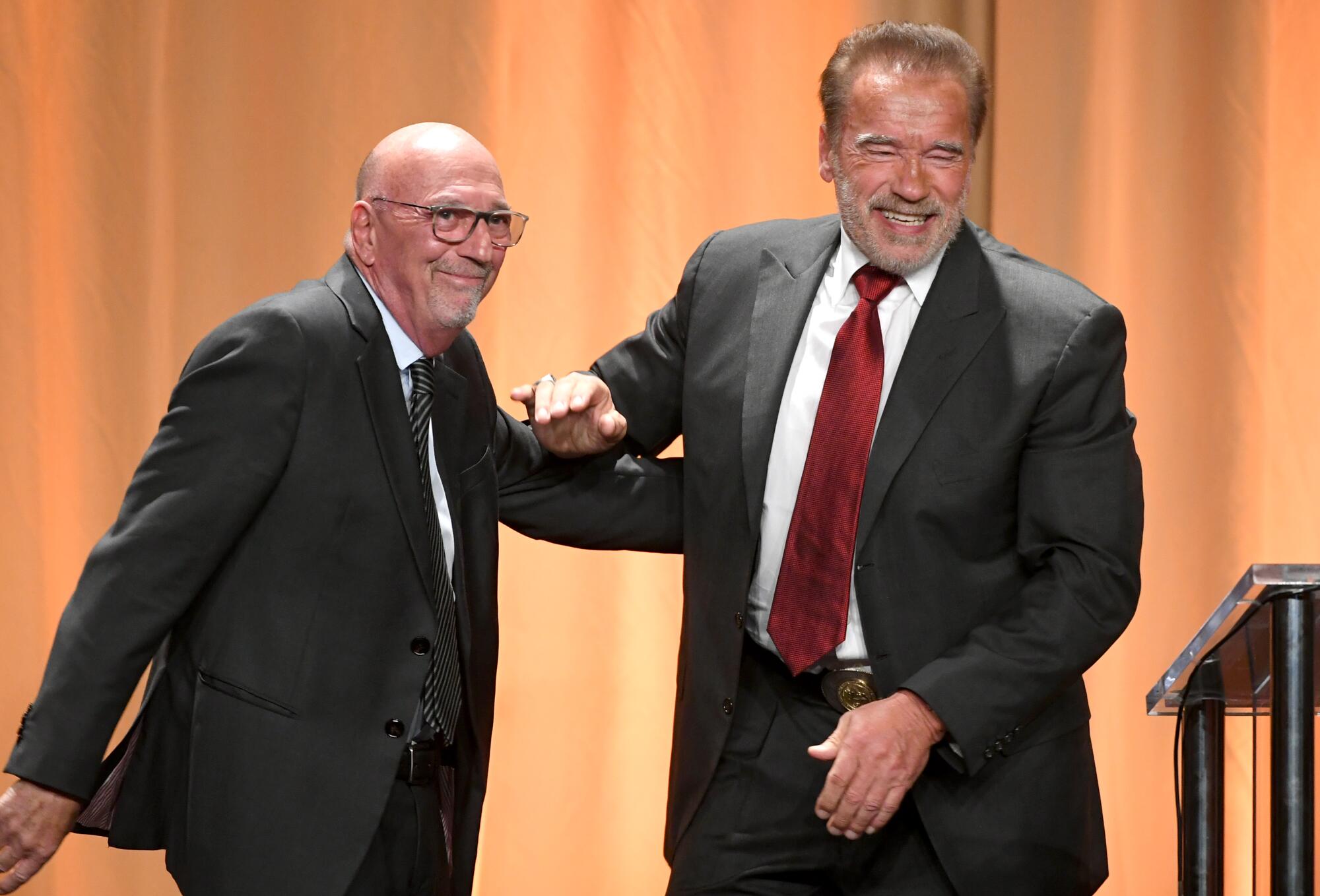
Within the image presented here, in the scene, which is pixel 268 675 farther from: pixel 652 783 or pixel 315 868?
pixel 652 783

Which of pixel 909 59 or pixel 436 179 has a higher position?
pixel 909 59

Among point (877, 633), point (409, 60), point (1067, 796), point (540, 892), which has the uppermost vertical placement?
point (409, 60)

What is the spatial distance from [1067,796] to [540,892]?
6.37ft

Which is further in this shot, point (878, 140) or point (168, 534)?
point (878, 140)

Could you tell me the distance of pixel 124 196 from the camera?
12.4 ft

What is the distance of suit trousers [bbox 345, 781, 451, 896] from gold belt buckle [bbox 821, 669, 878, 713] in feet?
1.90

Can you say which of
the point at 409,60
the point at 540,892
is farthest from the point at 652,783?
the point at 409,60

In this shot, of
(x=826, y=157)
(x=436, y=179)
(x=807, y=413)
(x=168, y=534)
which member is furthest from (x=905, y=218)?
(x=168, y=534)

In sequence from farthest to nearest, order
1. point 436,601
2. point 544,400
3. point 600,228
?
point 600,228 < point 544,400 < point 436,601

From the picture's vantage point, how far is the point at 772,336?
2271mm

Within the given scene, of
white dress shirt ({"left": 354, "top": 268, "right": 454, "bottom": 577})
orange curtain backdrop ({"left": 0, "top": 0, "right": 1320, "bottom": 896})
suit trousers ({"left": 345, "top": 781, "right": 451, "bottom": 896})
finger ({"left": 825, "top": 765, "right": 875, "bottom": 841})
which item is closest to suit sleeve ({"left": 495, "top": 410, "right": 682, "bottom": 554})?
white dress shirt ({"left": 354, "top": 268, "right": 454, "bottom": 577})

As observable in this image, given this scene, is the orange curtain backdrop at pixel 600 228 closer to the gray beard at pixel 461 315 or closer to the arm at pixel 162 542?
the gray beard at pixel 461 315

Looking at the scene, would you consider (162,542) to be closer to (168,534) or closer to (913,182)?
(168,534)

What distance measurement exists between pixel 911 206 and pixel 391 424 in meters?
0.81
